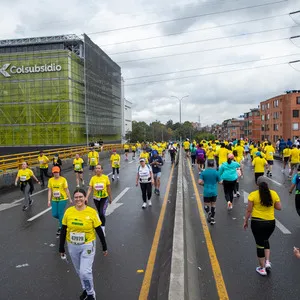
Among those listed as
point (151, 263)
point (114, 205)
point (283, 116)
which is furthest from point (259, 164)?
point (283, 116)

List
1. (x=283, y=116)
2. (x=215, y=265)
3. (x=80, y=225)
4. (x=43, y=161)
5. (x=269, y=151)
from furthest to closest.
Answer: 1. (x=283, y=116)
2. (x=269, y=151)
3. (x=43, y=161)
4. (x=215, y=265)
5. (x=80, y=225)

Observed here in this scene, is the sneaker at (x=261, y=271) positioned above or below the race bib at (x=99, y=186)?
below

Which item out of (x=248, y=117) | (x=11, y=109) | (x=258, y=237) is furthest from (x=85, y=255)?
(x=248, y=117)

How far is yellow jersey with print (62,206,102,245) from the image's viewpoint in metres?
4.41

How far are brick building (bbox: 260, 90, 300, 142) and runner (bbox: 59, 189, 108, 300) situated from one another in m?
61.7

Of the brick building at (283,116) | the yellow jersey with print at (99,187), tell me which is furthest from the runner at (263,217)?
the brick building at (283,116)

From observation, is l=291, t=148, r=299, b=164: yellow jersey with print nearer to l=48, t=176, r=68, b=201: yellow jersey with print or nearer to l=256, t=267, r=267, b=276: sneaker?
l=256, t=267, r=267, b=276: sneaker

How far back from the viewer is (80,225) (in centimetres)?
443

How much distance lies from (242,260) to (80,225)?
307 centimetres

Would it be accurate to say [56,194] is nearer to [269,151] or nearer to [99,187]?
[99,187]

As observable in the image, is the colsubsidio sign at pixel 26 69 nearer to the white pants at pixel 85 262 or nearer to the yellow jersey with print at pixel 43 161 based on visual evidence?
the yellow jersey with print at pixel 43 161

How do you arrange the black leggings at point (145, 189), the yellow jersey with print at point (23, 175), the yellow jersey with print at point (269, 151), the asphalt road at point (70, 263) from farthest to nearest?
1. the yellow jersey with print at point (269, 151)
2. the yellow jersey with print at point (23, 175)
3. the black leggings at point (145, 189)
4. the asphalt road at point (70, 263)

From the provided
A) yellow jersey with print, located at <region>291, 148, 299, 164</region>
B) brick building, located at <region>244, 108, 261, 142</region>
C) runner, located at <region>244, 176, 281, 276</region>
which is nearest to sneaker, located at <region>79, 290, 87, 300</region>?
runner, located at <region>244, 176, 281, 276</region>

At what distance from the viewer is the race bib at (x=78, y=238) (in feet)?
14.4
